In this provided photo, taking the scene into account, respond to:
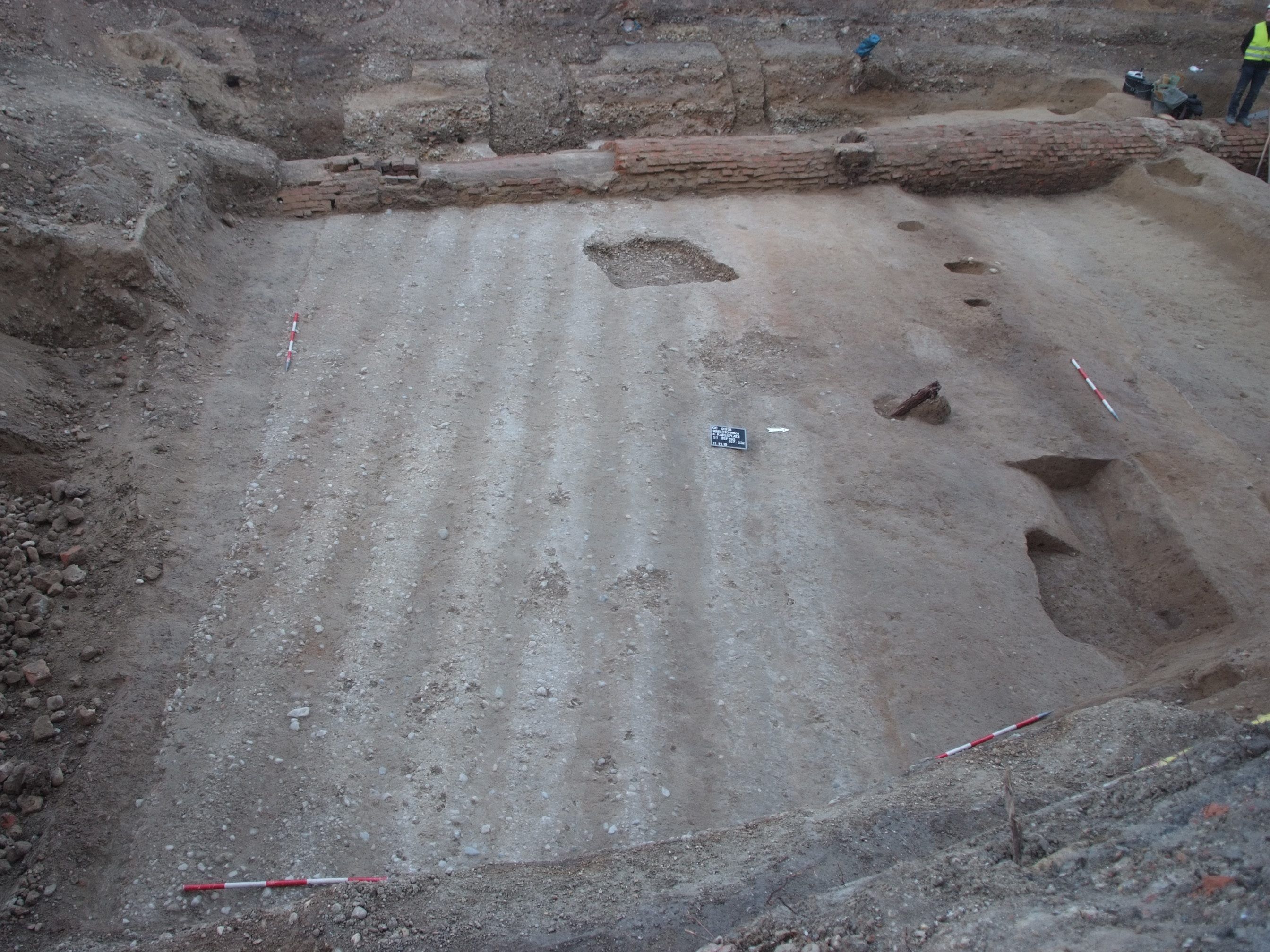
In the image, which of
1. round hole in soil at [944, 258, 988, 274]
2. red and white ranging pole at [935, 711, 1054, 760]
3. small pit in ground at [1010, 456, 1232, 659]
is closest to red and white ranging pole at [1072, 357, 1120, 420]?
small pit in ground at [1010, 456, 1232, 659]

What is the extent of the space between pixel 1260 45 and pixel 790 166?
5.60m

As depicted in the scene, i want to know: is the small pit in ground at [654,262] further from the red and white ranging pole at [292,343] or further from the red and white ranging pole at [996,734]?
the red and white ranging pole at [996,734]

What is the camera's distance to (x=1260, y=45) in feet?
31.1

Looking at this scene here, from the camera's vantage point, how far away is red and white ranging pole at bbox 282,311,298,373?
590 cm

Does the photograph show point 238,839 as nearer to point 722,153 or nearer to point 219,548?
point 219,548

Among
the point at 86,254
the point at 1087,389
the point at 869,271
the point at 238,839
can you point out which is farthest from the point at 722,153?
the point at 238,839

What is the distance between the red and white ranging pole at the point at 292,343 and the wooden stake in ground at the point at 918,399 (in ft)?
4.38

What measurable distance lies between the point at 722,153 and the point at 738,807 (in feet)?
20.8

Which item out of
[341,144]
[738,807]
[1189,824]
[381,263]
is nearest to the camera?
[1189,824]

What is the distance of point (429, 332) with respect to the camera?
6.32 metres

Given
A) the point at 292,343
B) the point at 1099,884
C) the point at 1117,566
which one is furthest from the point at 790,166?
the point at 1099,884

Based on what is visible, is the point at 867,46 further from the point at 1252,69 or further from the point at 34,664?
the point at 34,664

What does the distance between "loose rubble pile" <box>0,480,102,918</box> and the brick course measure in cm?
390

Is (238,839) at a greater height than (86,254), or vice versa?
(86,254)
